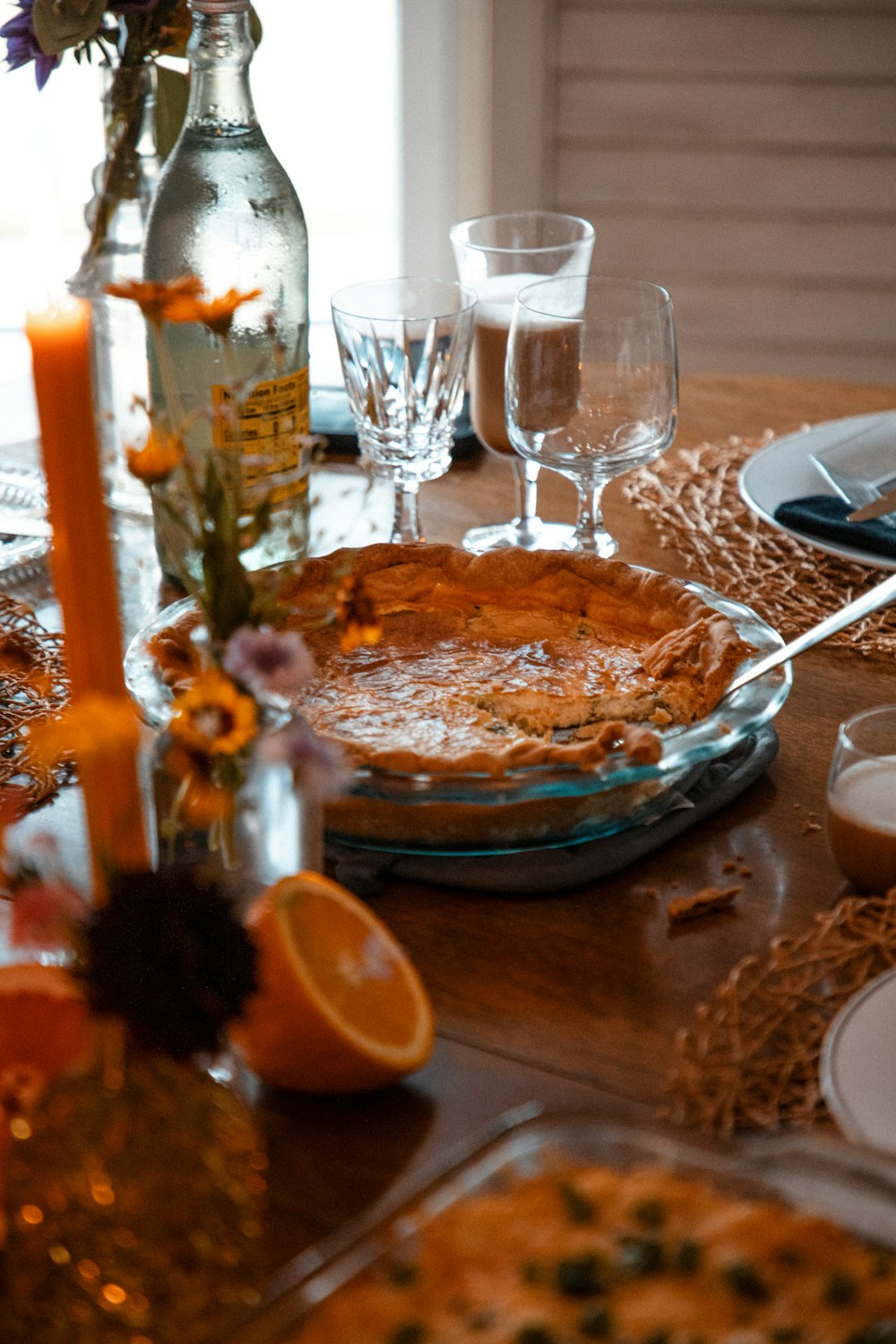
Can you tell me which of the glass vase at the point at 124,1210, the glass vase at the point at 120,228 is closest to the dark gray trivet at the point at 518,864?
the glass vase at the point at 124,1210

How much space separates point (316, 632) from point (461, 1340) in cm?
76

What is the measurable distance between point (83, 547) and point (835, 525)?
951 mm

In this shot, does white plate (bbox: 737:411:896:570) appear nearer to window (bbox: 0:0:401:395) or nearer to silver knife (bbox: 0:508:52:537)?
silver knife (bbox: 0:508:52:537)

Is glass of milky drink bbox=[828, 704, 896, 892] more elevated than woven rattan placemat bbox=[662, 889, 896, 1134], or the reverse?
glass of milky drink bbox=[828, 704, 896, 892]

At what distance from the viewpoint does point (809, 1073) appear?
32.0 inches

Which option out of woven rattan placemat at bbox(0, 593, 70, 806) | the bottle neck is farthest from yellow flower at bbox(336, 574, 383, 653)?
the bottle neck

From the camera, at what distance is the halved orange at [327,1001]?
2.44 ft

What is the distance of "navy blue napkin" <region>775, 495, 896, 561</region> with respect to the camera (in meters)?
1.45

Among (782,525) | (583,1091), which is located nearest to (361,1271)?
(583,1091)

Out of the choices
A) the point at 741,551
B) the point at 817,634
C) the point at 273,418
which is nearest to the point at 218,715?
the point at 817,634

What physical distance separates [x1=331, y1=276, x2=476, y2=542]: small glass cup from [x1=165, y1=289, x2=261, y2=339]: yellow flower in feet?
1.62

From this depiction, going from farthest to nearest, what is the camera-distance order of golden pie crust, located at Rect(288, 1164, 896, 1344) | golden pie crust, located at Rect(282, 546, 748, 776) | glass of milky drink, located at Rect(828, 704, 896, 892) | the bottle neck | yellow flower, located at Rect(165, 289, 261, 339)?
the bottle neck
golden pie crust, located at Rect(282, 546, 748, 776)
glass of milky drink, located at Rect(828, 704, 896, 892)
yellow flower, located at Rect(165, 289, 261, 339)
golden pie crust, located at Rect(288, 1164, 896, 1344)

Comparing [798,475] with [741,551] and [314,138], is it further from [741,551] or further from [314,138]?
[314,138]

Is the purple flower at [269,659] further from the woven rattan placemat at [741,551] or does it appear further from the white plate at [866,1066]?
the woven rattan placemat at [741,551]
